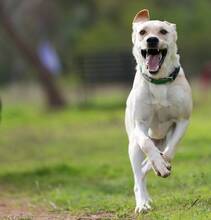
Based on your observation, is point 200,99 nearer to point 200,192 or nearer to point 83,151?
point 83,151

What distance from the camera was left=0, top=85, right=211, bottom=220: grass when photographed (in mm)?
9539

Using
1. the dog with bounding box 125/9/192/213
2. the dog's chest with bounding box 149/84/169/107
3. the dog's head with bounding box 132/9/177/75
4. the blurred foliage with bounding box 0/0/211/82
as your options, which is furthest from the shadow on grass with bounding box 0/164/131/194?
the blurred foliage with bounding box 0/0/211/82

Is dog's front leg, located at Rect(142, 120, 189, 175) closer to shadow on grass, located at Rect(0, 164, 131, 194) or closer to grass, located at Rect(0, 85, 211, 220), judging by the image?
grass, located at Rect(0, 85, 211, 220)

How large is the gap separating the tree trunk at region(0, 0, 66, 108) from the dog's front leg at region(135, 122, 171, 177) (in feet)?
68.6

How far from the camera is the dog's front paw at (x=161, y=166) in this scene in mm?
8484

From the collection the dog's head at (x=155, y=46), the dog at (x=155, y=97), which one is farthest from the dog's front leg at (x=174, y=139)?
the dog's head at (x=155, y=46)

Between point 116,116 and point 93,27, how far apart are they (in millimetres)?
21847

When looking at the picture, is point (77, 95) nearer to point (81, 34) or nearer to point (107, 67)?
point (107, 67)

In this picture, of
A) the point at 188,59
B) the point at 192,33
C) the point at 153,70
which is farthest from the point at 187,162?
the point at 192,33

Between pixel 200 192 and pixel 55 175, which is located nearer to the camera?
pixel 200 192

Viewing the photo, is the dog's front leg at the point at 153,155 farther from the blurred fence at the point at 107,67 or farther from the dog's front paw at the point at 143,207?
the blurred fence at the point at 107,67

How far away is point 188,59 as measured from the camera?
135ft

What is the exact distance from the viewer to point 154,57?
29.6ft

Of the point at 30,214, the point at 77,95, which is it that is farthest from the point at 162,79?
the point at 77,95
